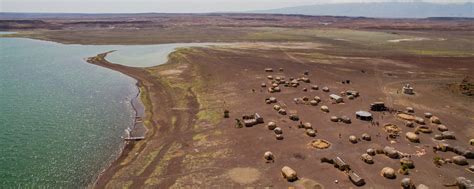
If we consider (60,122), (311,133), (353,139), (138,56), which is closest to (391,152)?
(353,139)

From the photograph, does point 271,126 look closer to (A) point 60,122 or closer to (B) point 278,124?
(B) point 278,124

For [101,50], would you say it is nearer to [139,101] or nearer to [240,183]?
[139,101]

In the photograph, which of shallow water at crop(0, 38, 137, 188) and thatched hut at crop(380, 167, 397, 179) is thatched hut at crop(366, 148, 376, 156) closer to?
thatched hut at crop(380, 167, 397, 179)

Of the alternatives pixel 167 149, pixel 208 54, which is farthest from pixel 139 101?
pixel 208 54

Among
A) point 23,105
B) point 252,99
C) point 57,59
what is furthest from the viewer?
point 57,59

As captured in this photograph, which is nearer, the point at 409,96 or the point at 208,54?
the point at 409,96

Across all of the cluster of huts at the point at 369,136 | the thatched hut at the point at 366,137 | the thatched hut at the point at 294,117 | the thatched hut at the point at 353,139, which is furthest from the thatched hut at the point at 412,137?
the thatched hut at the point at 294,117
